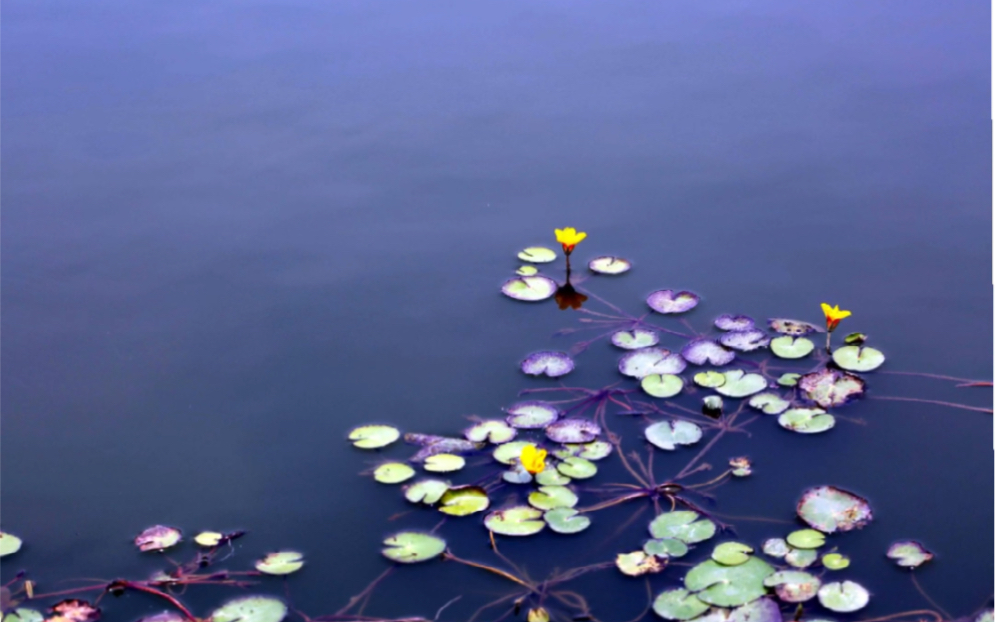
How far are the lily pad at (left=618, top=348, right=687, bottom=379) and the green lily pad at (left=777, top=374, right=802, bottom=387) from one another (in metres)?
0.28

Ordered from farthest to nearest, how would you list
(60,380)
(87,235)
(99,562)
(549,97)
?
(549,97) < (87,235) < (60,380) < (99,562)

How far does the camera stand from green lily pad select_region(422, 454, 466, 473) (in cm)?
255

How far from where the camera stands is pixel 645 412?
273 cm

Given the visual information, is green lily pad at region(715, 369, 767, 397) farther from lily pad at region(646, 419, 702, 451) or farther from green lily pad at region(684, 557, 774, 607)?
green lily pad at region(684, 557, 774, 607)

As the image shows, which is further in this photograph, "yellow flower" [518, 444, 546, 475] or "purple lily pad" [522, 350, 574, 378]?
"purple lily pad" [522, 350, 574, 378]

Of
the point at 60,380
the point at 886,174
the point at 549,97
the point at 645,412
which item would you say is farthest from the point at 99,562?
the point at 886,174

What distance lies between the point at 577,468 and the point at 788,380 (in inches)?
28.6

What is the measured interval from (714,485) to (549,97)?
93.4 inches

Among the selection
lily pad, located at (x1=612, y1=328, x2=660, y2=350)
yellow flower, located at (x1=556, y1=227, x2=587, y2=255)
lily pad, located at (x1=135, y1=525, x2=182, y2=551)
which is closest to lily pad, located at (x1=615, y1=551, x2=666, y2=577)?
lily pad, located at (x1=612, y1=328, x2=660, y2=350)

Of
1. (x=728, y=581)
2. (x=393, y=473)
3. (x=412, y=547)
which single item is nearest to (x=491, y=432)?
(x=393, y=473)

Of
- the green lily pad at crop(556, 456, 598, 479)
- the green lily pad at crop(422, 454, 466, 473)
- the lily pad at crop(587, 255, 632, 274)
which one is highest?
the lily pad at crop(587, 255, 632, 274)

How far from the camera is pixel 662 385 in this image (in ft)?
9.22

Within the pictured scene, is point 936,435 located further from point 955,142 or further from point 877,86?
point 877,86

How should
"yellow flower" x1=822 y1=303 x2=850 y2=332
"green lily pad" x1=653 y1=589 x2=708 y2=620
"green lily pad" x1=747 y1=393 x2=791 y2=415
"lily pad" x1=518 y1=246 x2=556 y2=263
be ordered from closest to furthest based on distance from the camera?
"green lily pad" x1=653 y1=589 x2=708 y2=620 < "green lily pad" x1=747 y1=393 x2=791 y2=415 < "yellow flower" x1=822 y1=303 x2=850 y2=332 < "lily pad" x1=518 y1=246 x2=556 y2=263
